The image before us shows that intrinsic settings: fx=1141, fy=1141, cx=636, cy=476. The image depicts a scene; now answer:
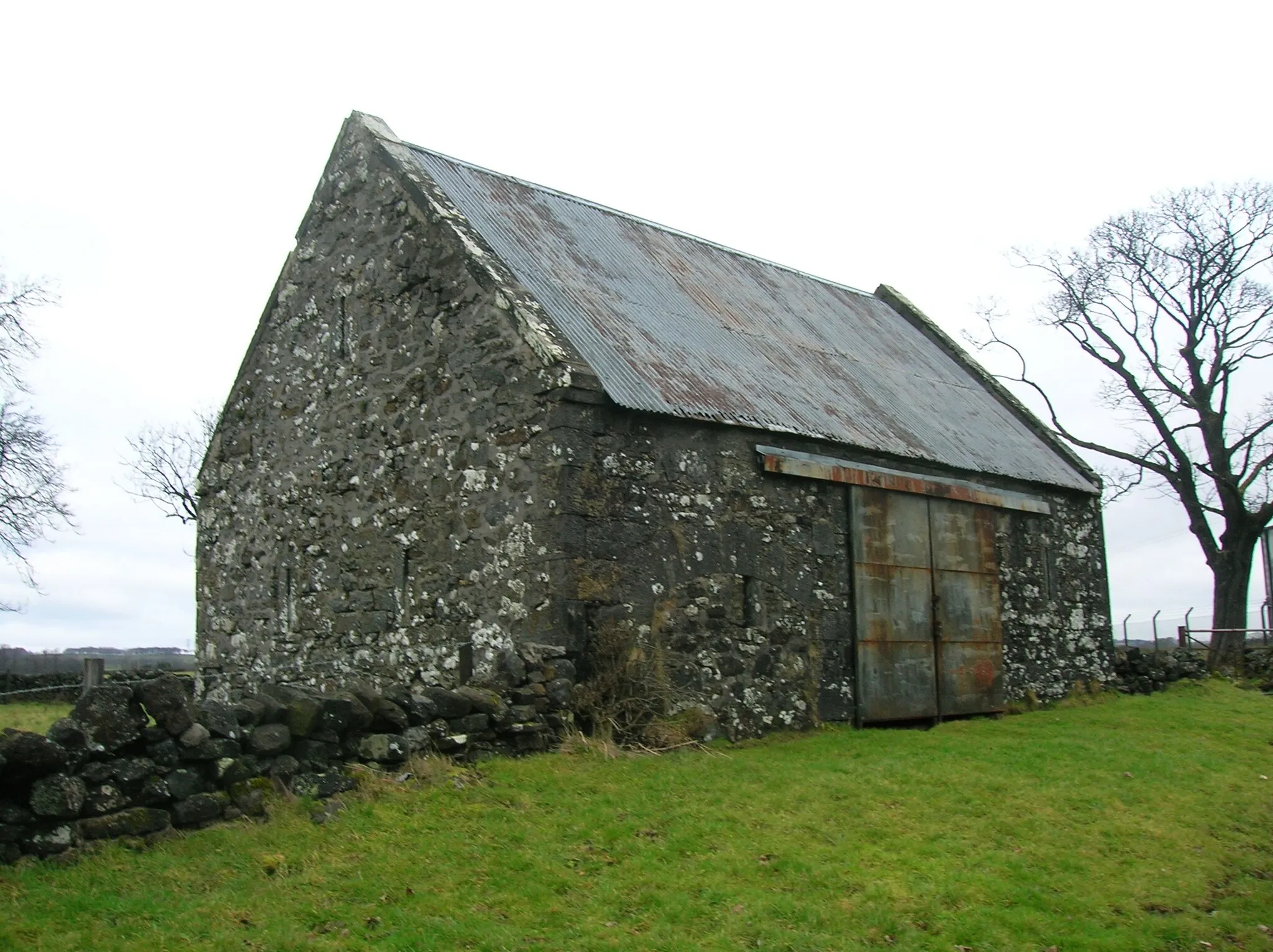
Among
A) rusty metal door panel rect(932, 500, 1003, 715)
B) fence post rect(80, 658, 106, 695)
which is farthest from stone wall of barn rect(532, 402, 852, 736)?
fence post rect(80, 658, 106, 695)

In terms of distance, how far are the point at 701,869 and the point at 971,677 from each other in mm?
9201

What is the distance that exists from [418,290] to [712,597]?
196 inches

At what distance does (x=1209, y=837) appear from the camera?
9.52m

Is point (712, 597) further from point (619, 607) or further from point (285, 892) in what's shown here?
point (285, 892)

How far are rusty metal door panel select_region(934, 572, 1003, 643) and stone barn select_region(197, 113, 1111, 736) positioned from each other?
53mm

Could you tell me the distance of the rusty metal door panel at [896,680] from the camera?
14.0m

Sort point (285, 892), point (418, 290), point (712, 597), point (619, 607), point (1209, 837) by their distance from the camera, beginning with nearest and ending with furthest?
point (285, 892)
point (1209, 837)
point (619, 607)
point (712, 597)
point (418, 290)

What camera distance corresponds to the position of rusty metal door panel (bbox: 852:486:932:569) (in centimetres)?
1438

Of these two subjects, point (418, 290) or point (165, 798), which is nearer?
point (165, 798)

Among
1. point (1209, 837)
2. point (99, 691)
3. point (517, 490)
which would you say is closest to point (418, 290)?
point (517, 490)

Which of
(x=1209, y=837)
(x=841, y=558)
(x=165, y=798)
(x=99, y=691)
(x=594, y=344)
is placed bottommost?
(x=1209, y=837)

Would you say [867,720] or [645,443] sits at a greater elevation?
[645,443]

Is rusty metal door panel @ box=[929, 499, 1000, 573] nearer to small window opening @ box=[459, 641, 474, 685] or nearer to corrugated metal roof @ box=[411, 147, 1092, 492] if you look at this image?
corrugated metal roof @ box=[411, 147, 1092, 492]

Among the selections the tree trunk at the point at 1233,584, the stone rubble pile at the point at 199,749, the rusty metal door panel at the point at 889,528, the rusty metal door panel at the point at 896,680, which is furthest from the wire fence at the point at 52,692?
the tree trunk at the point at 1233,584
